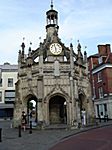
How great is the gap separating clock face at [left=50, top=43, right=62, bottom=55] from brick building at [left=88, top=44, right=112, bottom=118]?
16.0 meters

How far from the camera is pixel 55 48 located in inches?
1026

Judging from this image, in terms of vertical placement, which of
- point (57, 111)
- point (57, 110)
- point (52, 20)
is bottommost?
point (57, 111)

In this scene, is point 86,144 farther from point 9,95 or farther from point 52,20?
point 9,95

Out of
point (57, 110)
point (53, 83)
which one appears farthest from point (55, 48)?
point (57, 110)

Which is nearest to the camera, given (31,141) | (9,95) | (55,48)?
(31,141)

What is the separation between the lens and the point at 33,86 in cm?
2462

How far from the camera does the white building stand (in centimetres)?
4981

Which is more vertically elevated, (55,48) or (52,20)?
(52,20)

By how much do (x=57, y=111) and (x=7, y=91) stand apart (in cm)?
2694

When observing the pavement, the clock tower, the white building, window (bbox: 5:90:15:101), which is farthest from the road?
window (bbox: 5:90:15:101)

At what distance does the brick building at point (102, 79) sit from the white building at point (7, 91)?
1846 cm

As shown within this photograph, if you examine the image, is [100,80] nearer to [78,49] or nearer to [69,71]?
[78,49]

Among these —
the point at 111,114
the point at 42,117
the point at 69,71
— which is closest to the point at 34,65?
the point at 69,71

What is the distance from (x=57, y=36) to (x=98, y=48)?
19.1 meters
